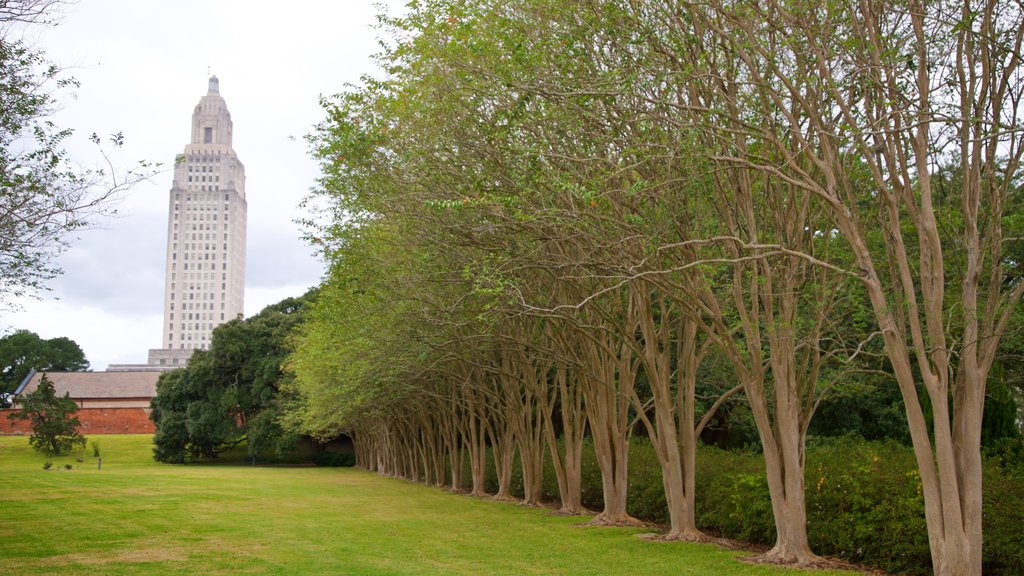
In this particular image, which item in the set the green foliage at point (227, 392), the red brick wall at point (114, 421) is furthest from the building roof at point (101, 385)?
the green foliage at point (227, 392)

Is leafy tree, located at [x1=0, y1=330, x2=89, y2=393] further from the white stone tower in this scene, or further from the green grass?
the green grass

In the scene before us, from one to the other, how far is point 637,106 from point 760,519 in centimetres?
767

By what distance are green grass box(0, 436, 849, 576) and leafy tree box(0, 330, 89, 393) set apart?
6601 centimetres

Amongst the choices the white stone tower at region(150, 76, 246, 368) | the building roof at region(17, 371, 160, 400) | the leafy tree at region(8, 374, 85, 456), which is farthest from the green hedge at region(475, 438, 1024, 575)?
the white stone tower at region(150, 76, 246, 368)

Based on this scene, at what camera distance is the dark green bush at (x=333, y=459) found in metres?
66.2

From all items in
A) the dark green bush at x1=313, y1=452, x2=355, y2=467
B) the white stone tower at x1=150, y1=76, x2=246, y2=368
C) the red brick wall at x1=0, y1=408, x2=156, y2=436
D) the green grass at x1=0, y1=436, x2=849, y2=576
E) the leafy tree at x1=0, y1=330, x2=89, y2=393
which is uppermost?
the white stone tower at x1=150, y1=76, x2=246, y2=368

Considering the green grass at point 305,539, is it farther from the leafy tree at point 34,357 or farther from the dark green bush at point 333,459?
the leafy tree at point 34,357

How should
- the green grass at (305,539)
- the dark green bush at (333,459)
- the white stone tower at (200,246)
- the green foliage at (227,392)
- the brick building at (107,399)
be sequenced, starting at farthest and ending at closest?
the white stone tower at (200,246) < the brick building at (107,399) < the dark green bush at (333,459) < the green foliage at (227,392) < the green grass at (305,539)

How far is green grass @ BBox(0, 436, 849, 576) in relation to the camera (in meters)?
13.1

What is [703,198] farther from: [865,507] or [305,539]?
[305,539]

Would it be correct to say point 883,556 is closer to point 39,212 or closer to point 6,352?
point 39,212

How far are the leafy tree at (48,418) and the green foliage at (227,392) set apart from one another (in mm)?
5581

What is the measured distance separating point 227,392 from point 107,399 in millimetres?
29857

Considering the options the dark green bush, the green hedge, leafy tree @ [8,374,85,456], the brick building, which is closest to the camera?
the green hedge
